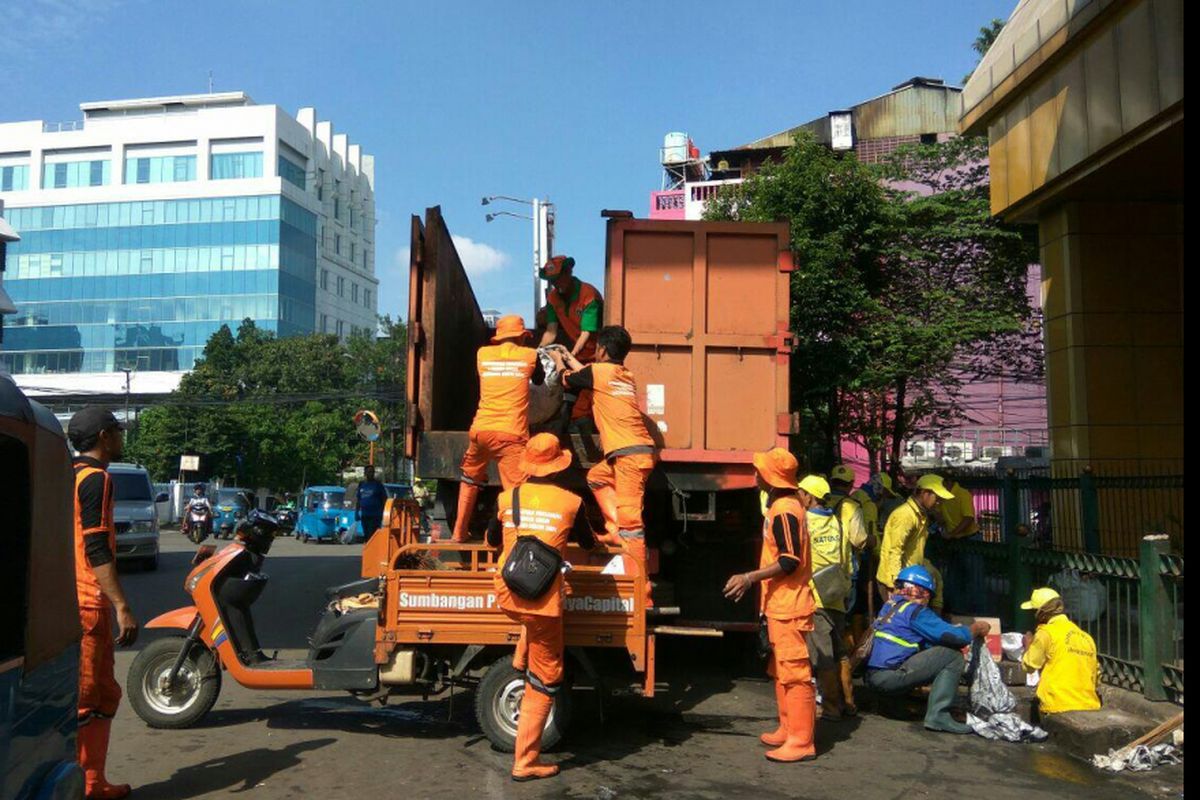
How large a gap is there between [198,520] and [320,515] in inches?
133

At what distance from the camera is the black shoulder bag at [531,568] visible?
4.99 metres

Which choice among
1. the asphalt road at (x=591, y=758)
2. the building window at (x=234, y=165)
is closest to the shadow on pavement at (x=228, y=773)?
the asphalt road at (x=591, y=758)

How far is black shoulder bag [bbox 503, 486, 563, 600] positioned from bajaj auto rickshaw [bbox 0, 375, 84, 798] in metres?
2.22

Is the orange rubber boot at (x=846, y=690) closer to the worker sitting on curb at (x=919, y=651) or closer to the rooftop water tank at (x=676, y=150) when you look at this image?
the worker sitting on curb at (x=919, y=651)

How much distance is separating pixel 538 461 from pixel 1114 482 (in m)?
4.96

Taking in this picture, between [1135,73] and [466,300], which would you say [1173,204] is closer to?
[1135,73]

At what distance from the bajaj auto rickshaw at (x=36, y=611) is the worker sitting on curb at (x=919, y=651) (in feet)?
16.5

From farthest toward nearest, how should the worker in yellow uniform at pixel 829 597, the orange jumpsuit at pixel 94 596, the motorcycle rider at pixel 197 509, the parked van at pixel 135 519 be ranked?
the motorcycle rider at pixel 197 509 < the parked van at pixel 135 519 < the worker in yellow uniform at pixel 829 597 < the orange jumpsuit at pixel 94 596

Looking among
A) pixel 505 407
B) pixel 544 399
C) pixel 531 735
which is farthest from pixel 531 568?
pixel 544 399

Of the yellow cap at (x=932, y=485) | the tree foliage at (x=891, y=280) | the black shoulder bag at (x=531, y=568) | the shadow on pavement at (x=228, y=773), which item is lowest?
the shadow on pavement at (x=228, y=773)

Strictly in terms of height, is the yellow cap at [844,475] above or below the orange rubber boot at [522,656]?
above

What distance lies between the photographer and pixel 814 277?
15.0 m

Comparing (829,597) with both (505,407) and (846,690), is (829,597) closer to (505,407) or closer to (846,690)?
(846,690)

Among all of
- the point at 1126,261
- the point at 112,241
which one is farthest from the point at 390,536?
the point at 112,241
